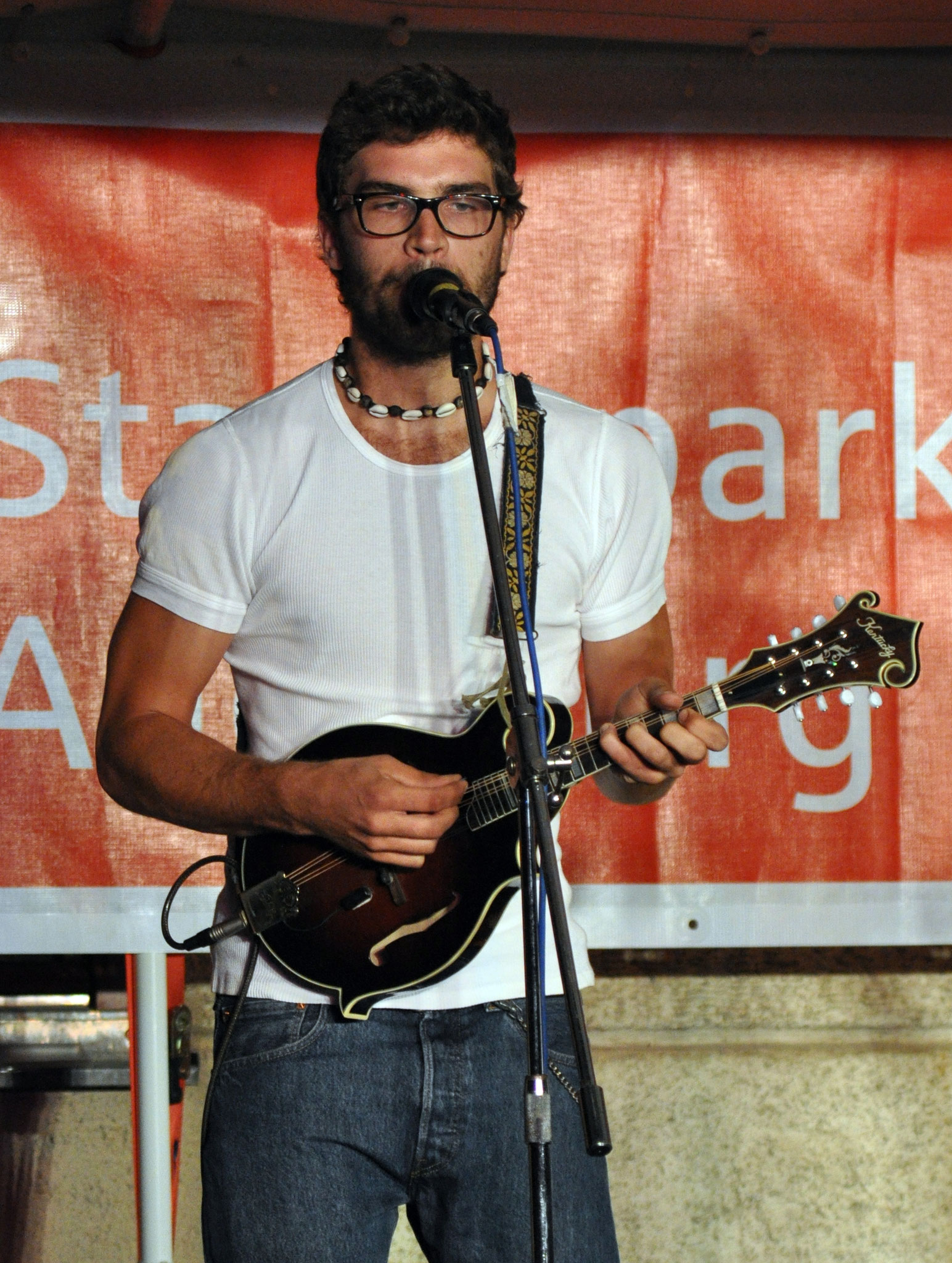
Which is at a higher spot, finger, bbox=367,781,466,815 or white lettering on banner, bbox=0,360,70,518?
white lettering on banner, bbox=0,360,70,518

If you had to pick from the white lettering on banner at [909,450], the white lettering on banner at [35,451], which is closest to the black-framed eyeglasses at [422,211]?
the white lettering on banner at [35,451]

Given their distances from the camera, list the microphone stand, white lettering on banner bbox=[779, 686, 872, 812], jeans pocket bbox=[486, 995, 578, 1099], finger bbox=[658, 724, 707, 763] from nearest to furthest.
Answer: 1. the microphone stand
2. finger bbox=[658, 724, 707, 763]
3. jeans pocket bbox=[486, 995, 578, 1099]
4. white lettering on banner bbox=[779, 686, 872, 812]

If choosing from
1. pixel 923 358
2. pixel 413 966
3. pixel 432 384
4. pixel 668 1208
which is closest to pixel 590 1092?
pixel 413 966

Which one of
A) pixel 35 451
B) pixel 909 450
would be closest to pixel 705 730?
pixel 909 450

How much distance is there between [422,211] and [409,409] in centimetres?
29

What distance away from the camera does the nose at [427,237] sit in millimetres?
1917

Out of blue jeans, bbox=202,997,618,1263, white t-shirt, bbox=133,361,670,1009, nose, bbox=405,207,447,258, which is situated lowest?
blue jeans, bbox=202,997,618,1263

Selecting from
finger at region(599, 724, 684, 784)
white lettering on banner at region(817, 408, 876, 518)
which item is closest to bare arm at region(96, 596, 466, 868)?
finger at region(599, 724, 684, 784)

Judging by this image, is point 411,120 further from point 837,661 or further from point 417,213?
point 837,661

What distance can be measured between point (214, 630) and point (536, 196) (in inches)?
59.1

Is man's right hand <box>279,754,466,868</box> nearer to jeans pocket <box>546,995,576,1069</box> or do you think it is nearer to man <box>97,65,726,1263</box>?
man <box>97,65,726,1263</box>

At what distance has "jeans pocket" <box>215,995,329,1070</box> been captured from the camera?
1789 mm

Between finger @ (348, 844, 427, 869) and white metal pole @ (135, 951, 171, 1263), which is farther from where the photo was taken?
white metal pole @ (135, 951, 171, 1263)

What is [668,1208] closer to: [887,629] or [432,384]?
[887,629]
